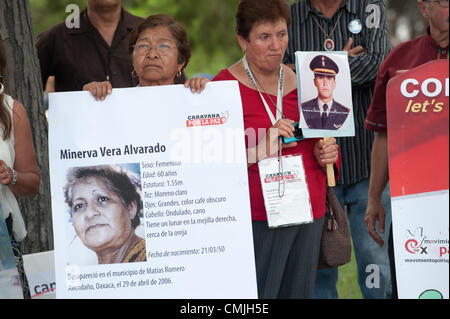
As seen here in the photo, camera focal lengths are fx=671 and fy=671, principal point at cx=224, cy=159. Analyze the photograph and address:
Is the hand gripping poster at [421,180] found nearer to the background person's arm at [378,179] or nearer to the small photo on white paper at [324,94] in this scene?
the small photo on white paper at [324,94]

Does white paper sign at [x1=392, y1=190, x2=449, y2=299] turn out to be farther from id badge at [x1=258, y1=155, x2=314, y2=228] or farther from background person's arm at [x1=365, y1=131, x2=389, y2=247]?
background person's arm at [x1=365, y1=131, x2=389, y2=247]

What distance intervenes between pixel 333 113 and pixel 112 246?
4.13 ft

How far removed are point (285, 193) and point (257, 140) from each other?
303mm

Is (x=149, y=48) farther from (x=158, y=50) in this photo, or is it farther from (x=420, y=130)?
(x=420, y=130)

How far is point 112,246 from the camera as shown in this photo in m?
3.12

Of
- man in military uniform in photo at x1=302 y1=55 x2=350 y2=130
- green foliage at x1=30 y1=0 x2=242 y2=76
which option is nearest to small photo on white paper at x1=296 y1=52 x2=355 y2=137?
man in military uniform in photo at x1=302 y1=55 x2=350 y2=130

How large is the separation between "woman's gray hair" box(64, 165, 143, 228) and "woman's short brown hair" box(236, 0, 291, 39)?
981mm

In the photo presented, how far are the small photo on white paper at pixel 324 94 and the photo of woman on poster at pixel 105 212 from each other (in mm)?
931

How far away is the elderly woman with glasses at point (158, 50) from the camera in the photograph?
11.2 ft

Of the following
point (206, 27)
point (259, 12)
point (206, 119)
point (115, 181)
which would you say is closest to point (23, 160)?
point (115, 181)

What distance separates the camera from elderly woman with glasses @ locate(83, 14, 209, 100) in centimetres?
341

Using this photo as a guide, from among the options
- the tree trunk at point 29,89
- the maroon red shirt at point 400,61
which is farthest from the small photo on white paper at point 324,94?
the tree trunk at point 29,89

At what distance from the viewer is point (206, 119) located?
321cm
